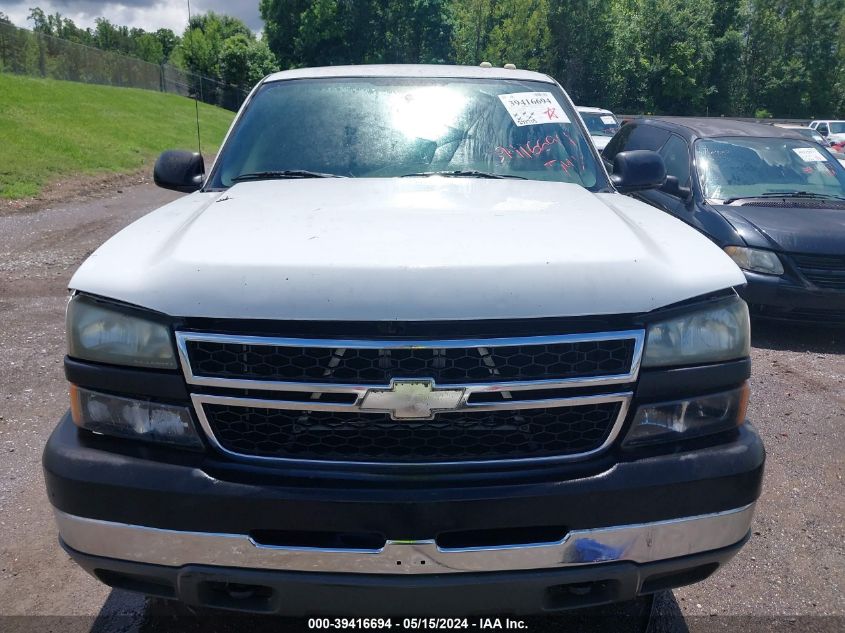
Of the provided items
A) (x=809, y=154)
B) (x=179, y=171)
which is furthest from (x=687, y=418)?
(x=809, y=154)

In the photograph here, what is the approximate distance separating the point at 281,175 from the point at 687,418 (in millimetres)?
2018

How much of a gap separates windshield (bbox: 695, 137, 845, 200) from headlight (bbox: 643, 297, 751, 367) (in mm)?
5561

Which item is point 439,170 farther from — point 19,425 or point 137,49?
point 137,49

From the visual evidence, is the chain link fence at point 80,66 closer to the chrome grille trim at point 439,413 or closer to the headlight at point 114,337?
the headlight at point 114,337

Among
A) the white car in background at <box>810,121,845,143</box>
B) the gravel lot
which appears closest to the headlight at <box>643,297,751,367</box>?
the gravel lot

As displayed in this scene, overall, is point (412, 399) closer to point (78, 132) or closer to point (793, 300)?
point (793, 300)

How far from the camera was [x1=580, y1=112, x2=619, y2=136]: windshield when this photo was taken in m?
20.6

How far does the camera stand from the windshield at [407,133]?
3465mm

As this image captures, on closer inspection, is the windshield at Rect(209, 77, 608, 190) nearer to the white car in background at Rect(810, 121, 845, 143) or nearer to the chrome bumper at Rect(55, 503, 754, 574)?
the chrome bumper at Rect(55, 503, 754, 574)

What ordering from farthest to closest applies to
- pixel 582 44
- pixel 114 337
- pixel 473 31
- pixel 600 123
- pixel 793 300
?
pixel 473 31
pixel 582 44
pixel 600 123
pixel 793 300
pixel 114 337

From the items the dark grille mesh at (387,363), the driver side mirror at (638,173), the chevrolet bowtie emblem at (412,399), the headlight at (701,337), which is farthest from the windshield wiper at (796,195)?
the chevrolet bowtie emblem at (412,399)

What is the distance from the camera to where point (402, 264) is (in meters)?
2.08

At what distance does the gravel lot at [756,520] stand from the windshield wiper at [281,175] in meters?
1.73

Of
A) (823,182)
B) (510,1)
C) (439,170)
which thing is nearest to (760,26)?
(510,1)
